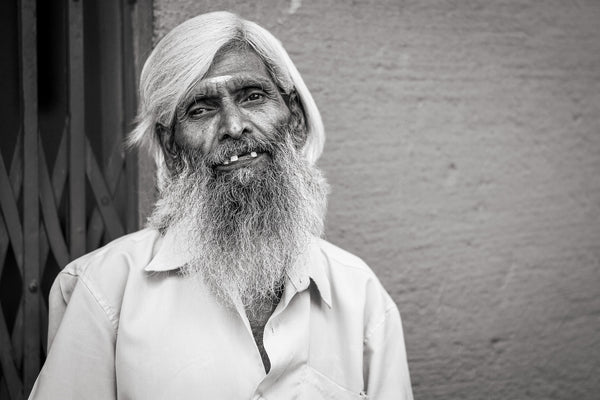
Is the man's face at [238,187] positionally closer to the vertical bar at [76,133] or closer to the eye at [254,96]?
the eye at [254,96]

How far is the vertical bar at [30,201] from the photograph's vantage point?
2428mm

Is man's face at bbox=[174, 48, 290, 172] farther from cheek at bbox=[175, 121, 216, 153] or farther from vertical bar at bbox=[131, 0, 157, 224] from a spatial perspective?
vertical bar at bbox=[131, 0, 157, 224]

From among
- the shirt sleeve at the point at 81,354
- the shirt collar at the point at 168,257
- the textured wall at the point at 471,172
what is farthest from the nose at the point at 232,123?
the textured wall at the point at 471,172

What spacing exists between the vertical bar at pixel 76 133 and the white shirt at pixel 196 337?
55 centimetres

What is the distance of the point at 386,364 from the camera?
2.09 metres

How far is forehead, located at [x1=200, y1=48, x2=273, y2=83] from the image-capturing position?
2.10 meters

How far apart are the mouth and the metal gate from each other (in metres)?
0.75

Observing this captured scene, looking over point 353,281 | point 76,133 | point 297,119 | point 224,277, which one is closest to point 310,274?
point 353,281

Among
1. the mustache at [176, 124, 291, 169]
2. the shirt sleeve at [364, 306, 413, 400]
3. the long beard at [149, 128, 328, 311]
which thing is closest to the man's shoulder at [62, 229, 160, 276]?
the long beard at [149, 128, 328, 311]

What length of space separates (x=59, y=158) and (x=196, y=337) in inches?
42.9

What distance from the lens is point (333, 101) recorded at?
2818 millimetres

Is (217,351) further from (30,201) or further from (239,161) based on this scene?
(30,201)

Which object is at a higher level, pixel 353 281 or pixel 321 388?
pixel 353 281

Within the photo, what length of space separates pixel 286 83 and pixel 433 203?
1.12 m
